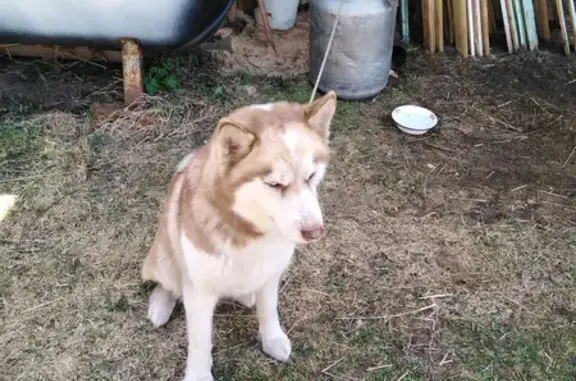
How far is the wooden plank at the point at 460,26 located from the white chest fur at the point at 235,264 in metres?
3.41

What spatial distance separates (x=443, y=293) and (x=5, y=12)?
316 centimetres

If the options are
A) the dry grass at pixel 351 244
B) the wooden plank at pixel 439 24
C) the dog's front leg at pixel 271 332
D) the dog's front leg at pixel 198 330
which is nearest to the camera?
the dog's front leg at pixel 198 330

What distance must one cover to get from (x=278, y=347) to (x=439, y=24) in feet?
11.1

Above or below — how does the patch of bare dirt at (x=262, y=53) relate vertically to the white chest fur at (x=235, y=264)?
below

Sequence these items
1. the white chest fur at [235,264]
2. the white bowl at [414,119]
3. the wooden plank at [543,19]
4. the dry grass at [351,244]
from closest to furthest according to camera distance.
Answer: the white chest fur at [235,264] < the dry grass at [351,244] < the white bowl at [414,119] < the wooden plank at [543,19]

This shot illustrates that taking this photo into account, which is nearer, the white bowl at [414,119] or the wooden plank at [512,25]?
the white bowl at [414,119]

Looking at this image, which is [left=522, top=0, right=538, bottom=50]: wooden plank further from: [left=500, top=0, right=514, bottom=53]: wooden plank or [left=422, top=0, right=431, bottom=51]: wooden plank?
[left=422, top=0, right=431, bottom=51]: wooden plank

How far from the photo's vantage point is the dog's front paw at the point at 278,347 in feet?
9.23

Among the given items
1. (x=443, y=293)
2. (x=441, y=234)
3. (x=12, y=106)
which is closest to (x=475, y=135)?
(x=441, y=234)

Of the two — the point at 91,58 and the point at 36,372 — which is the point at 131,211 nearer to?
the point at 36,372

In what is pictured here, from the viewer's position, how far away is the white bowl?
4.38m


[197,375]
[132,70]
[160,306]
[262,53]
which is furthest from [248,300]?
[262,53]

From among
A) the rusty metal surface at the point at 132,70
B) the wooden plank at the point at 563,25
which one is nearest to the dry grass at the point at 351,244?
the rusty metal surface at the point at 132,70

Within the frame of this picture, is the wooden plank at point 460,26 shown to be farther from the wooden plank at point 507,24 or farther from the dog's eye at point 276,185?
the dog's eye at point 276,185
